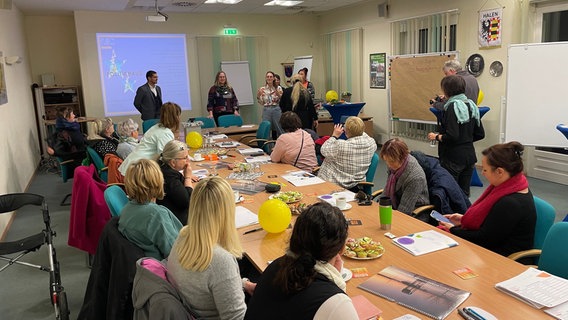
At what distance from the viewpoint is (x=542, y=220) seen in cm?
242

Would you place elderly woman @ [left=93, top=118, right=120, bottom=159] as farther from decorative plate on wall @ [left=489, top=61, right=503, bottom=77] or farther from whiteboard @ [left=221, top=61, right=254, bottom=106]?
decorative plate on wall @ [left=489, top=61, right=503, bottom=77]

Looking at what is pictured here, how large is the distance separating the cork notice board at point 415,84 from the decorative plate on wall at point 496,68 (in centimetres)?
65

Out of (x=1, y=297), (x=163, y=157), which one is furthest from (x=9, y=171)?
(x=163, y=157)

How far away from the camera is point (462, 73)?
514cm

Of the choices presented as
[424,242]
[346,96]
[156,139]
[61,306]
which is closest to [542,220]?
[424,242]

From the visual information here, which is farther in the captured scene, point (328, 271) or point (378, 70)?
point (378, 70)

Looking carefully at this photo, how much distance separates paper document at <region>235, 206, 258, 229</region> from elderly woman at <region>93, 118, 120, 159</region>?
2.78 meters

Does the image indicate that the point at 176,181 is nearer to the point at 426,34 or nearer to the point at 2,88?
the point at 2,88

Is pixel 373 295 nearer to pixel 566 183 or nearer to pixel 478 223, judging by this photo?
pixel 478 223

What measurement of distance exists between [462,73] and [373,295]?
4062 mm

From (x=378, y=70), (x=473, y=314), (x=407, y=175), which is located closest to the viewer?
(x=473, y=314)

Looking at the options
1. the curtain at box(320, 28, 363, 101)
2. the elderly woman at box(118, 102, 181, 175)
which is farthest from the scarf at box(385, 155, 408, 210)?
the curtain at box(320, 28, 363, 101)

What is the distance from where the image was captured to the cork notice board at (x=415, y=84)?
711cm

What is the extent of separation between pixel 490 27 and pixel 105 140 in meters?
5.26
